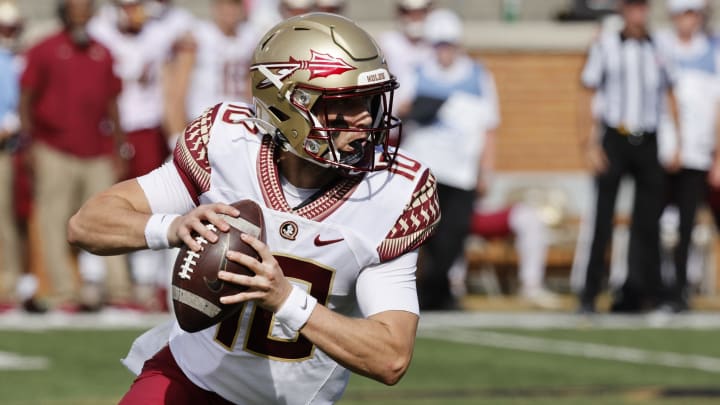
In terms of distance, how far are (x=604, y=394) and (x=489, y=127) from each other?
3770mm

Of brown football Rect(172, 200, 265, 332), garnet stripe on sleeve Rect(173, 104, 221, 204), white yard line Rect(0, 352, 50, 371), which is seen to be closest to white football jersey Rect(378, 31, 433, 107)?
white yard line Rect(0, 352, 50, 371)

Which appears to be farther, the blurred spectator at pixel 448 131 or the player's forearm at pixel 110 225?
the blurred spectator at pixel 448 131

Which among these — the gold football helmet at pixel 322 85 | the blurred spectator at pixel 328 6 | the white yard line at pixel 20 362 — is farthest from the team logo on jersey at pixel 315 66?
the blurred spectator at pixel 328 6

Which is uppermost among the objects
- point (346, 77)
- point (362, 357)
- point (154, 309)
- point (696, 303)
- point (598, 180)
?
point (346, 77)

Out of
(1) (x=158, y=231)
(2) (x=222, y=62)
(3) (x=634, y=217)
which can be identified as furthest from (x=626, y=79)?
(1) (x=158, y=231)

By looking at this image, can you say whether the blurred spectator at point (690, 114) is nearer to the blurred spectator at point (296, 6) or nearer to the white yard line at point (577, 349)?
the white yard line at point (577, 349)

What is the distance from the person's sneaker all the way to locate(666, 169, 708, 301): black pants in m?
1.06

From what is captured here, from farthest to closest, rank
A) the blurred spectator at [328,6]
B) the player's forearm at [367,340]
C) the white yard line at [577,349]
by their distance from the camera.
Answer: the blurred spectator at [328,6] < the white yard line at [577,349] < the player's forearm at [367,340]

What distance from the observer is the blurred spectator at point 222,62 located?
9.66 metres

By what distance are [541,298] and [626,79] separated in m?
2.45

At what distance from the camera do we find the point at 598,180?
9695mm

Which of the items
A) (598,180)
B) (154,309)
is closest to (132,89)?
(154,309)

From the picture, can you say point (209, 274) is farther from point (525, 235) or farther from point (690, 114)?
point (525, 235)

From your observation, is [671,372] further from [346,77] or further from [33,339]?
[346,77]
